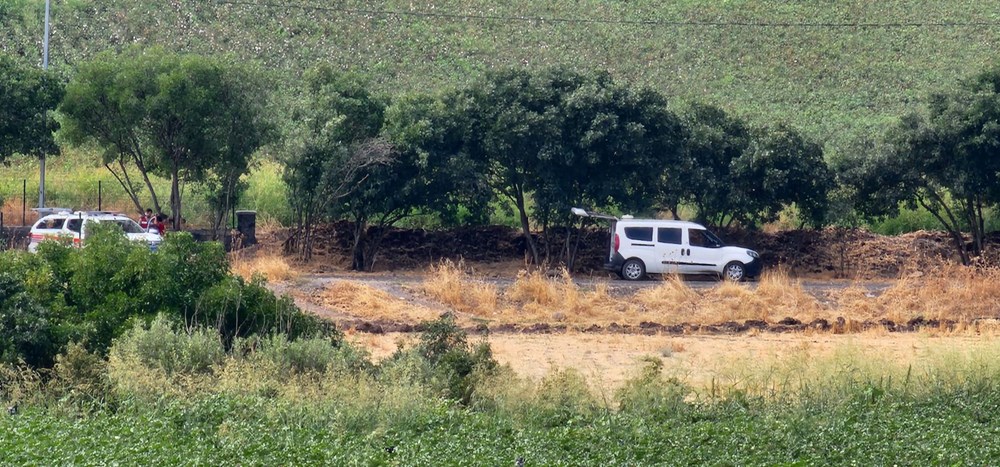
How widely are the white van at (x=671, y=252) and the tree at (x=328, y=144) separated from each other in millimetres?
5470

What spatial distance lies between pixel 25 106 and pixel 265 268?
354 inches

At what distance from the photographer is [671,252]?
1185 inches

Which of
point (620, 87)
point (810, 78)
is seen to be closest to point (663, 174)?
point (620, 87)

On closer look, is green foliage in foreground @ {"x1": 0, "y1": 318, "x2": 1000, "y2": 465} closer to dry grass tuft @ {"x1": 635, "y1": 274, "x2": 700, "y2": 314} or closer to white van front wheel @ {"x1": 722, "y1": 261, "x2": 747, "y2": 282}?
dry grass tuft @ {"x1": 635, "y1": 274, "x2": 700, "y2": 314}

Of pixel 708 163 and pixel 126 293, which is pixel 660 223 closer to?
pixel 708 163

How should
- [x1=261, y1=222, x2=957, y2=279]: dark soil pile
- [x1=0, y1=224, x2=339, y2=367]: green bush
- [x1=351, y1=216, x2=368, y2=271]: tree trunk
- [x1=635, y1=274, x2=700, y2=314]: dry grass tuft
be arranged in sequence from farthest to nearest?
[x1=261, y1=222, x2=957, y2=279]: dark soil pile
[x1=351, y1=216, x2=368, y2=271]: tree trunk
[x1=635, y1=274, x2=700, y2=314]: dry grass tuft
[x1=0, y1=224, x2=339, y2=367]: green bush

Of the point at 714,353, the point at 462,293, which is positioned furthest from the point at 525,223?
the point at 714,353

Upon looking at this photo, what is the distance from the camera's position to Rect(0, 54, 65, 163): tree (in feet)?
103

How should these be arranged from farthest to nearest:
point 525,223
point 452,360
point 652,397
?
1. point 525,223
2. point 452,360
3. point 652,397

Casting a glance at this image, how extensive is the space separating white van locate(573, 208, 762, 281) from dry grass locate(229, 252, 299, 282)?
714cm

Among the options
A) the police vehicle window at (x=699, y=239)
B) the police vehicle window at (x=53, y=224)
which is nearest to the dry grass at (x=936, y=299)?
the police vehicle window at (x=699, y=239)

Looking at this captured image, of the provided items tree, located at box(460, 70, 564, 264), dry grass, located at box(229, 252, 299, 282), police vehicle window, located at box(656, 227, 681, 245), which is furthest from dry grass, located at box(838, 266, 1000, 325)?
dry grass, located at box(229, 252, 299, 282)

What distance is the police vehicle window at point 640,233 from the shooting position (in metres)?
30.1

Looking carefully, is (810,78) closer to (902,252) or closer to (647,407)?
(902,252)
